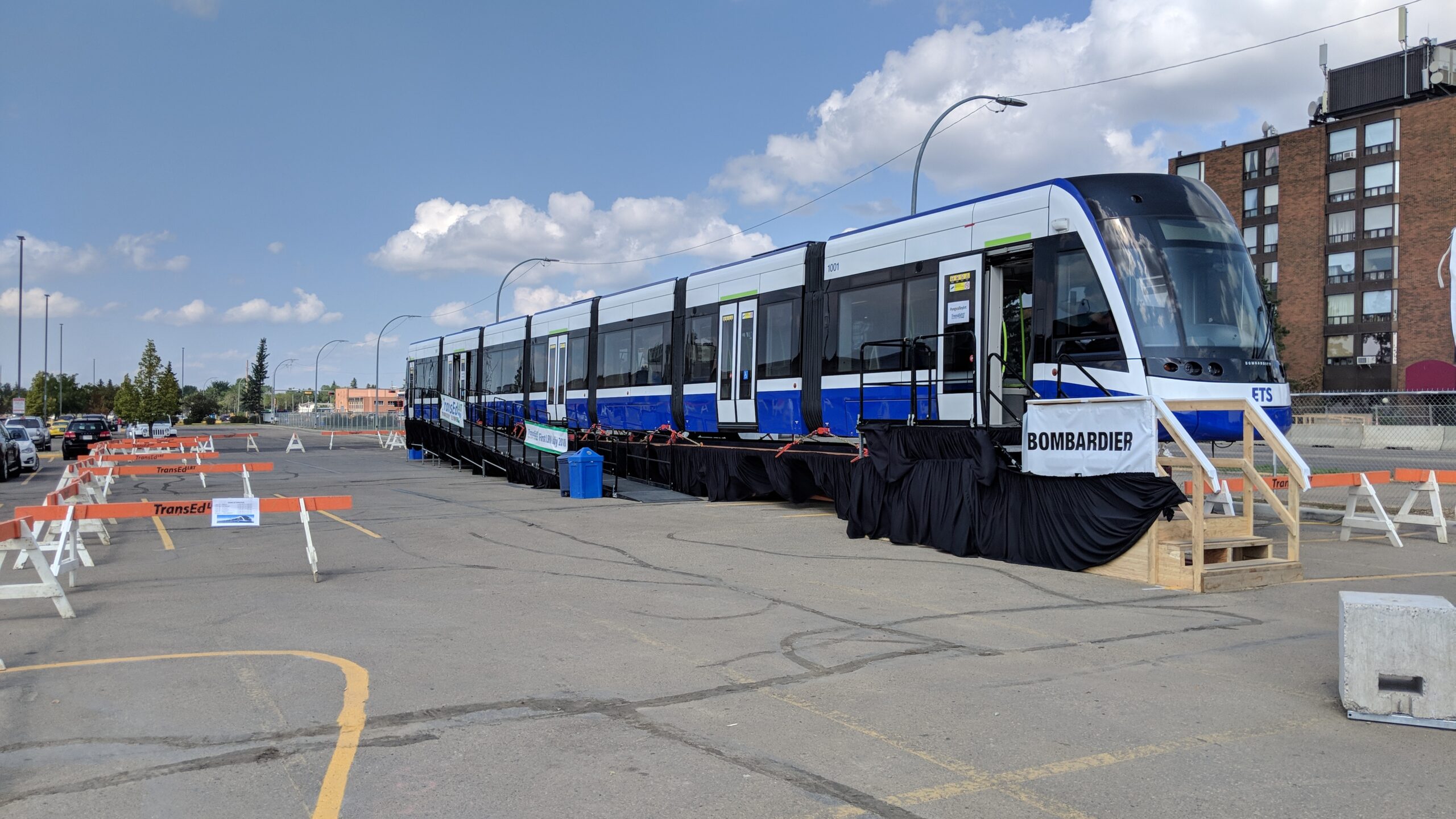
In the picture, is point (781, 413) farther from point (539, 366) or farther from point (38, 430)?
point (38, 430)

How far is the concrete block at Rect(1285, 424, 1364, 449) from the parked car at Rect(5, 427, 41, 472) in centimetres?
4177

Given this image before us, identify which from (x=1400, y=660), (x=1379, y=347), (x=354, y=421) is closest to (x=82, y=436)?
(x=1400, y=660)

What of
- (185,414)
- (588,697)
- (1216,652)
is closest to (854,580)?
(1216,652)

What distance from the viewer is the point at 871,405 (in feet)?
50.4

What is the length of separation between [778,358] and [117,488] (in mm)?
16183

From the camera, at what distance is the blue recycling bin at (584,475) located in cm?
1997

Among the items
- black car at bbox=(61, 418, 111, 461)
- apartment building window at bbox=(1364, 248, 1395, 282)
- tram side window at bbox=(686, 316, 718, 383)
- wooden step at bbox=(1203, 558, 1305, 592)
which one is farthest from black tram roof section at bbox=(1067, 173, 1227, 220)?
apartment building window at bbox=(1364, 248, 1395, 282)

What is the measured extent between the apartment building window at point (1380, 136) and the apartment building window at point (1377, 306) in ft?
26.6

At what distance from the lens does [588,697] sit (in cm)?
612

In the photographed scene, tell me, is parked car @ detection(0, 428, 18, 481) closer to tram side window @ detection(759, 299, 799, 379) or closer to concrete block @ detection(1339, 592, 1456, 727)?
tram side window @ detection(759, 299, 799, 379)

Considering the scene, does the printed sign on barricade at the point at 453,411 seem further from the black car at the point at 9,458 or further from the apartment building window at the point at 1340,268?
the apartment building window at the point at 1340,268

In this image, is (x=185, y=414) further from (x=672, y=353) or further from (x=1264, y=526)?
(x=1264, y=526)

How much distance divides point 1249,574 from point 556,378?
20142mm

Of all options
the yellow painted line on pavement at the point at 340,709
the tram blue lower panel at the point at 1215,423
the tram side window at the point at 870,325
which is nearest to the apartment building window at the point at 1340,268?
the tram side window at the point at 870,325
